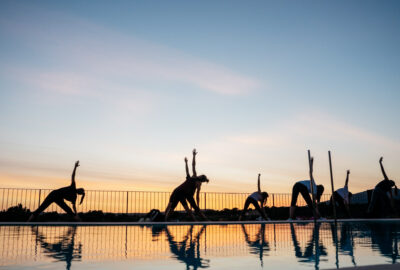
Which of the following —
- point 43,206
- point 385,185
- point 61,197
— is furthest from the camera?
point 385,185

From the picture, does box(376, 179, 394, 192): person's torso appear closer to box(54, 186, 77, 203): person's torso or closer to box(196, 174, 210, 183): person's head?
box(196, 174, 210, 183): person's head

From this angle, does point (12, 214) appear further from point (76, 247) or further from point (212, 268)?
point (212, 268)

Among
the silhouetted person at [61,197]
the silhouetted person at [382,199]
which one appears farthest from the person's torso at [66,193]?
the silhouetted person at [382,199]

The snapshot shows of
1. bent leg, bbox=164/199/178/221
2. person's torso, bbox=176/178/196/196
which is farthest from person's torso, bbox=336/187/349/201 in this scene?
bent leg, bbox=164/199/178/221

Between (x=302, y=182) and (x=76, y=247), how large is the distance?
48.4 ft

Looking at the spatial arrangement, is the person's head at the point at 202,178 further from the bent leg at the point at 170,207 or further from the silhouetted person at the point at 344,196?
the silhouetted person at the point at 344,196

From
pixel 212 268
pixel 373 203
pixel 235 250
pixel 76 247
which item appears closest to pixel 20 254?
pixel 76 247

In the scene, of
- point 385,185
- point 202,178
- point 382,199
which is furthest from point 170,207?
point 382,199

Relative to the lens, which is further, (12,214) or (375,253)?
(12,214)

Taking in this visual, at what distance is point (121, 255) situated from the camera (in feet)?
20.7

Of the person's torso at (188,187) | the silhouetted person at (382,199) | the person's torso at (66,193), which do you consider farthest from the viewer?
the silhouetted person at (382,199)

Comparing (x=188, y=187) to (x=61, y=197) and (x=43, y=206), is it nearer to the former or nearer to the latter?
(x=61, y=197)

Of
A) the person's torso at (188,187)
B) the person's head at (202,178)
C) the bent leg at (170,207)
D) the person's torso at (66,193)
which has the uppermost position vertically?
the person's head at (202,178)

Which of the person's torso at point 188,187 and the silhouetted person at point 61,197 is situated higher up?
the person's torso at point 188,187
